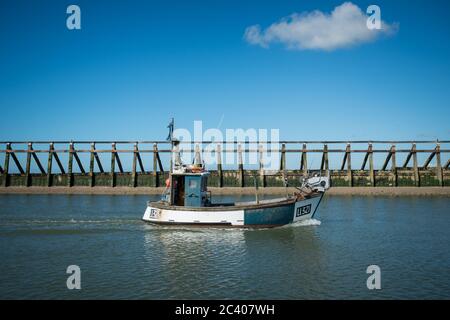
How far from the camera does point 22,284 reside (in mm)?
10820

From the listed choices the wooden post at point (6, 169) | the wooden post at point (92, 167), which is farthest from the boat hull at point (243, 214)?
the wooden post at point (6, 169)

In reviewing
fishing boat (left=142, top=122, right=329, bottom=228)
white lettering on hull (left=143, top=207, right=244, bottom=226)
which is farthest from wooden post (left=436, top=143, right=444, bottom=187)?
white lettering on hull (left=143, top=207, right=244, bottom=226)

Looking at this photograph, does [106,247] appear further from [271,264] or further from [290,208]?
[290,208]

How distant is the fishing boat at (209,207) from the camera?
18.7 metres

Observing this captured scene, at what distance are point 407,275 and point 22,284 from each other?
490 inches

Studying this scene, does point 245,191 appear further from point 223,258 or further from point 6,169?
point 6,169

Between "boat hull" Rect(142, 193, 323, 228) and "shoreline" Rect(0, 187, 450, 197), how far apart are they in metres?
18.2

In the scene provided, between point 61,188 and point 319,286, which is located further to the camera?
point 61,188

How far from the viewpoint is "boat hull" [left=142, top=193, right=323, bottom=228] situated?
18625mm

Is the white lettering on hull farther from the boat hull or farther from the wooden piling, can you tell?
the wooden piling

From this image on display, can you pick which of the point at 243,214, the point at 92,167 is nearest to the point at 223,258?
the point at 243,214
